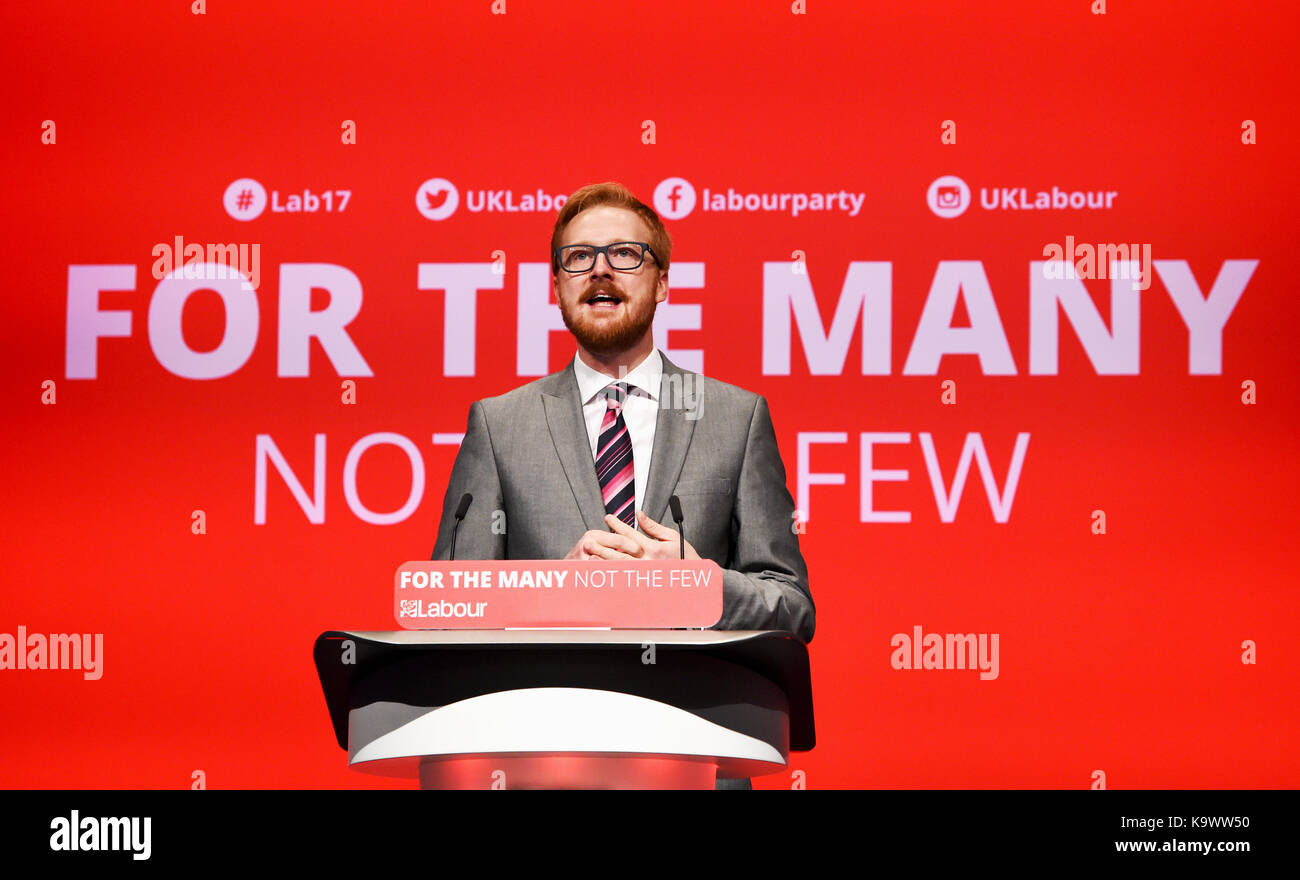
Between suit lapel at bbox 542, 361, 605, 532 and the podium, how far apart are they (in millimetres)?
700

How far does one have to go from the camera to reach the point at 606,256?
2537 millimetres

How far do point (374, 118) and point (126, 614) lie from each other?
1.60 m

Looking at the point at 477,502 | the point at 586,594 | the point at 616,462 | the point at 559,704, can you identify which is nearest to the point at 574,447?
the point at 616,462

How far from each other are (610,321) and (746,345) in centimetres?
140

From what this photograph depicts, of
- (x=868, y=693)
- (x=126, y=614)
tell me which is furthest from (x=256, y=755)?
(x=868, y=693)

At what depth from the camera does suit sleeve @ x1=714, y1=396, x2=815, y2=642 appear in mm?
2227

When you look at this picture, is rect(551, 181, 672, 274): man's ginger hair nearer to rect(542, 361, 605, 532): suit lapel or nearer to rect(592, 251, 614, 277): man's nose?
rect(592, 251, 614, 277): man's nose

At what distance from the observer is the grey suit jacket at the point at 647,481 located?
244cm

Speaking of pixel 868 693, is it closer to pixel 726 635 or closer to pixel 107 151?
pixel 726 635

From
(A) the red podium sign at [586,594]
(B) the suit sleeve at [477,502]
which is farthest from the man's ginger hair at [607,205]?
(A) the red podium sign at [586,594]

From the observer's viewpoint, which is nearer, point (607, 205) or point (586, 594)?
point (586, 594)

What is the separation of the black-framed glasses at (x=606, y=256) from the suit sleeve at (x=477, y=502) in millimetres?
321

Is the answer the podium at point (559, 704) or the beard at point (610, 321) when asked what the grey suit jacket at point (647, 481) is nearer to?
the beard at point (610, 321)

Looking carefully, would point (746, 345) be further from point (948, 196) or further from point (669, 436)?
point (669, 436)
